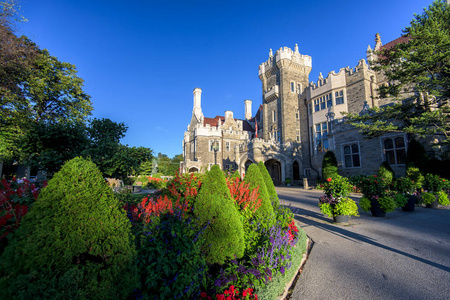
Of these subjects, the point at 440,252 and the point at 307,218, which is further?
Result: the point at 307,218

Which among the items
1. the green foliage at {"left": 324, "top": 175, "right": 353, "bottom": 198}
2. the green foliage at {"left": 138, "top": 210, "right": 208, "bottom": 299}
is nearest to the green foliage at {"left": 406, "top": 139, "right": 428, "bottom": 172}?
the green foliage at {"left": 324, "top": 175, "right": 353, "bottom": 198}

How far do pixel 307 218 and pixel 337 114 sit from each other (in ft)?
59.3

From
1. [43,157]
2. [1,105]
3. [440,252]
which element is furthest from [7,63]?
[440,252]

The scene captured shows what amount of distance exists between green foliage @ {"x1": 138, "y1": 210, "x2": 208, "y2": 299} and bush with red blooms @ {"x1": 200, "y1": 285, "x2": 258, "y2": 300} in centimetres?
15

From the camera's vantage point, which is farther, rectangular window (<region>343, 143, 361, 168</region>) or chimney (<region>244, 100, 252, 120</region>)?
chimney (<region>244, 100, 252, 120</region>)

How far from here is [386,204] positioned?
8047 mm

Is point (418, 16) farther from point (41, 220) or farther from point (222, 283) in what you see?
point (41, 220)

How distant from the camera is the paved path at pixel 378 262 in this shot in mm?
3178

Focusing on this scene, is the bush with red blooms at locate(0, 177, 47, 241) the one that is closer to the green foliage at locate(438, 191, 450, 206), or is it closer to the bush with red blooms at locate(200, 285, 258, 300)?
the bush with red blooms at locate(200, 285, 258, 300)

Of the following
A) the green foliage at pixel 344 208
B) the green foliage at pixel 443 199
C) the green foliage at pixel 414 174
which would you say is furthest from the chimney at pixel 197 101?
the green foliage at pixel 443 199

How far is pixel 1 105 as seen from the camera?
15281 mm

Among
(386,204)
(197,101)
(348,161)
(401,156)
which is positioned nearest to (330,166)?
(348,161)

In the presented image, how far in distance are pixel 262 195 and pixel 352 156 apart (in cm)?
1716

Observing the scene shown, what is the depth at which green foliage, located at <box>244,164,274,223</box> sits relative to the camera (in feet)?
16.4
